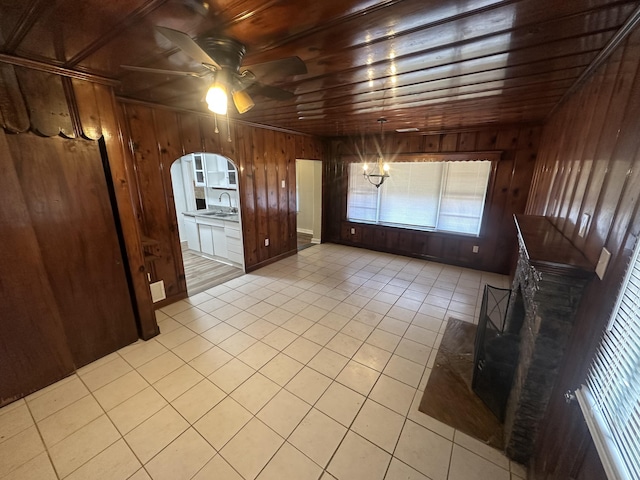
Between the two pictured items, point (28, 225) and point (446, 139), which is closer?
point (28, 225)

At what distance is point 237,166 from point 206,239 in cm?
188

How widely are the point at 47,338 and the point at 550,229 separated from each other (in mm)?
3957

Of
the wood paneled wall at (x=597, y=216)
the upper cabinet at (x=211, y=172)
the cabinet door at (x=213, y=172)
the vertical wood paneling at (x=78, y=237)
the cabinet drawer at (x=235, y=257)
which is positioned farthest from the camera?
the cabinet door at (x=213, y=172)

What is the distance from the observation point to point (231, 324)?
2.87 meters

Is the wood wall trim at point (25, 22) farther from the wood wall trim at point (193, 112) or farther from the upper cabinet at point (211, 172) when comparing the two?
the upper cabinet at point (211, 172)

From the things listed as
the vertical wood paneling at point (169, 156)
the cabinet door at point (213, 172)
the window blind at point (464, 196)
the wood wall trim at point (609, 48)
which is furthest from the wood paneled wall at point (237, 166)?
the wood wall trim at point (609, 48)

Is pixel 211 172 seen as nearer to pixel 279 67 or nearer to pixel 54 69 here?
pixel 54 69

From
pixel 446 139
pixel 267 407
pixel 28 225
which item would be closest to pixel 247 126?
pixel 28 225

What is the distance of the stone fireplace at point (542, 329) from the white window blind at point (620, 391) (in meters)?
0.29

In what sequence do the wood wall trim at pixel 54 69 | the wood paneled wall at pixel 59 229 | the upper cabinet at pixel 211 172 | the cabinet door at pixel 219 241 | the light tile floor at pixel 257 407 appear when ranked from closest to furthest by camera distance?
1. the light tile floor at pixel 257 407
2. the wood wall trim at pixel 54 69
3. the wood paneled wall at pixel 59 229
4. the cabinet door at pixel 219 241
5. the upper cabinet at pixel 211 172

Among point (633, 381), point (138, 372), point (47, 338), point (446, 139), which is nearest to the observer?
point (633, 381)

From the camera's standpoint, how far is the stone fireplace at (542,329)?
1222mm

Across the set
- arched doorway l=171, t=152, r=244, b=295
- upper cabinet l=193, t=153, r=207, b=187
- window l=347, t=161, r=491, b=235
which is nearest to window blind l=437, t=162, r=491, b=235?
window l=347, t=161, r=491, b=235

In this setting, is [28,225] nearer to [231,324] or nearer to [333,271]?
[231,324]
